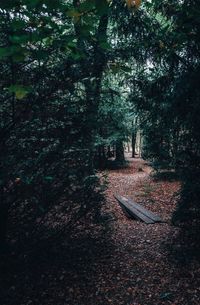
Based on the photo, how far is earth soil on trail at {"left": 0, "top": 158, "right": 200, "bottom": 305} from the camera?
483 cm

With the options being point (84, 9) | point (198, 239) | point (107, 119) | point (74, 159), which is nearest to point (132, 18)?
point (107, 119)

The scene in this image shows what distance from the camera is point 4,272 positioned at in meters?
5.14

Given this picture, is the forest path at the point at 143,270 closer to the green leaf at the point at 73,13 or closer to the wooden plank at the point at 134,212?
the wooden plank at the point at 134,212

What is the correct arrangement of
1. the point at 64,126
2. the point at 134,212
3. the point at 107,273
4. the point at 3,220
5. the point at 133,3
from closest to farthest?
the point at 133,3 → the point at 64,126 → the point at 3,220 → the point at 107,273 → the point at 134,212

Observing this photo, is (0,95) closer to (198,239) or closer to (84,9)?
(84,9)

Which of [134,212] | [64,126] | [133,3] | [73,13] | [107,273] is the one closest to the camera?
[73,13]

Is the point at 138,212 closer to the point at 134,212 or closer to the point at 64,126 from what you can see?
the point at 134,212

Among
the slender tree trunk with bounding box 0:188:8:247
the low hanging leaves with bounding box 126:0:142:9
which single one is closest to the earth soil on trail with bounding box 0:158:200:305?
the slender tree trunk with bounding box 0:188:8:247

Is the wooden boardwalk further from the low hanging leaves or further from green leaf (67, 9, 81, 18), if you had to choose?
green leaf (67, 9, 81, 18)

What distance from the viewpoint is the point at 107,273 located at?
18.1ft

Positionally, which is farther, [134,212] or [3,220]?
[134,212]

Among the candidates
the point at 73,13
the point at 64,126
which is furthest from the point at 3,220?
the point at 73,13

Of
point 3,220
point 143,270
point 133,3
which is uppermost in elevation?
point 133,3

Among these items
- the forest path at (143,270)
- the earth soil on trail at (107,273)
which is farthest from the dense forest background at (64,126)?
the forest path at (143,270)
